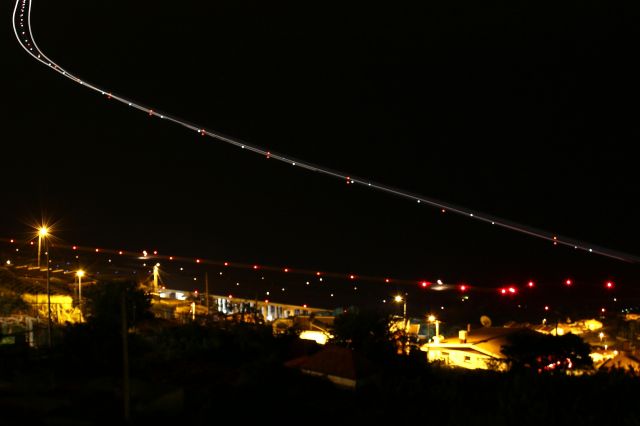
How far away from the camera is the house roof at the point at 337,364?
262 inches

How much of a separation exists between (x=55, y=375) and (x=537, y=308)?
2287 cm

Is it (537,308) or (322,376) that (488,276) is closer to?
(537,308)

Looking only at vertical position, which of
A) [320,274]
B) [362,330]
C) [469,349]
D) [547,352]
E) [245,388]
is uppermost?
[320,274]

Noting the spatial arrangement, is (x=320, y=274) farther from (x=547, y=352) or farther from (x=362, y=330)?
(x=547, y=352)

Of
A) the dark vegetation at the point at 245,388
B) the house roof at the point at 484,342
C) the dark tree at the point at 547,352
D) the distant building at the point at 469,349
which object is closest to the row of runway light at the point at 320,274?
the house roof at the point at 484,342

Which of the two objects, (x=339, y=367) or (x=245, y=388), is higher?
(x=245, y=388)

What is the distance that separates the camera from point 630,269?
30797 millimetres

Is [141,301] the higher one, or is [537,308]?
[141,301]

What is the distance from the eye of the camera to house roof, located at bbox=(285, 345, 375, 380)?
665cm

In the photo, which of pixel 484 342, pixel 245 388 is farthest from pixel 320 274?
pixel 245 388

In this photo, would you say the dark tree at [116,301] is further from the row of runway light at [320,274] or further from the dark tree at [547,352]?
the row of runway light at [320,274]

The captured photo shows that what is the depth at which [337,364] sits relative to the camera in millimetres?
6785

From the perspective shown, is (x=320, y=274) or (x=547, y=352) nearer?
(x=547, y=352)

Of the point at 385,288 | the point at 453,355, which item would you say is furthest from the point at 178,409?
the point at 385,288
